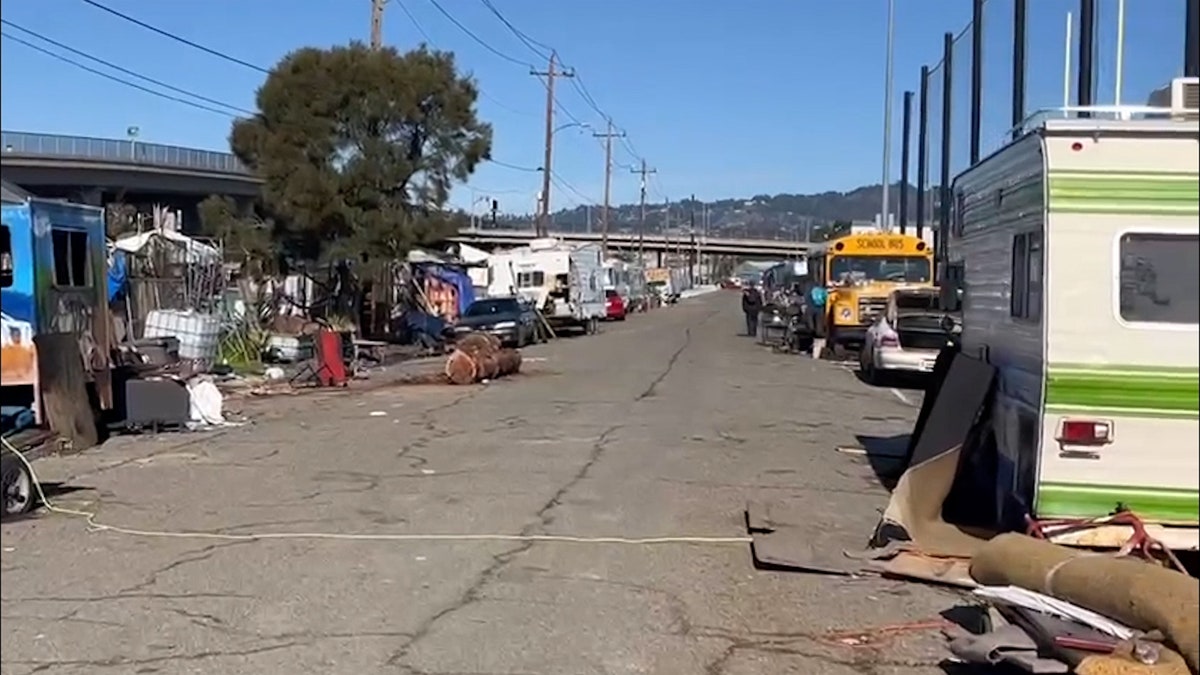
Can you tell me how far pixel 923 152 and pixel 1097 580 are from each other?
4030cm

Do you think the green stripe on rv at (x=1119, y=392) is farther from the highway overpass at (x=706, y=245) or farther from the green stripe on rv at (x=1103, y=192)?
the highway overpass at (x=706, y=245)

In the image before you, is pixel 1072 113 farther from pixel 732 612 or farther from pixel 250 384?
pixel 250 384

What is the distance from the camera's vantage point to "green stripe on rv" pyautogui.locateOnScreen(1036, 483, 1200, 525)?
28.3 feet

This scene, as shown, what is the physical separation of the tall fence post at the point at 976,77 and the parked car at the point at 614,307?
33.0m

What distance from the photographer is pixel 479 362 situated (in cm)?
2748

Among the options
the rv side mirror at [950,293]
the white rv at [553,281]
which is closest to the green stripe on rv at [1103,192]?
the rv side mirror at [950,293]

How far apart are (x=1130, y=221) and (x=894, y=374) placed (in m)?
19.3

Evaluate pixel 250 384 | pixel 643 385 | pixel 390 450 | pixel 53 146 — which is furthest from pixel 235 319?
pixel 53 146

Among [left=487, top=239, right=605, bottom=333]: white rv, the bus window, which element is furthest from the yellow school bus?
[left=487, top=239, right=605, bottom=333]: white rv

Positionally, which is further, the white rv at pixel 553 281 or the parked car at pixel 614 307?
the parked car at pixel 614 307

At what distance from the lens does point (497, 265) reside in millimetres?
54281

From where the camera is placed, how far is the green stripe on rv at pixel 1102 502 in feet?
28.3

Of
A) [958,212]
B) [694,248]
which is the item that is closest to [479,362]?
[958,212]

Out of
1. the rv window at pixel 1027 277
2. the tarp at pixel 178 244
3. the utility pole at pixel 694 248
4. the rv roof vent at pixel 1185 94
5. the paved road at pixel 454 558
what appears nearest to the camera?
the paved road at pixel 454 558
